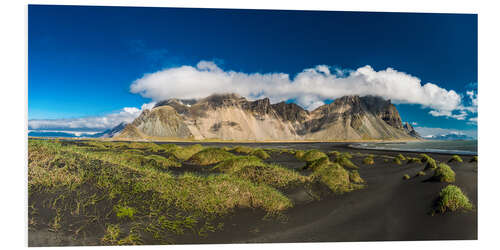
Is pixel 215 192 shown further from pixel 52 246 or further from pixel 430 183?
pixel 430 183

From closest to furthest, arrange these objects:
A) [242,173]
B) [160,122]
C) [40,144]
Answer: [40,144] → [242,173] → [160,122]

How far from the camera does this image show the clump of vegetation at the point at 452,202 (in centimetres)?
388

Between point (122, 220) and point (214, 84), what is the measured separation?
502cm

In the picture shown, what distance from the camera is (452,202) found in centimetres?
393

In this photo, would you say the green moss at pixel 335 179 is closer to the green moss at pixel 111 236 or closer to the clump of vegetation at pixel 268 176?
the clump of vegetation at pixel 268 176

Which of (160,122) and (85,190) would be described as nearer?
(85,190)

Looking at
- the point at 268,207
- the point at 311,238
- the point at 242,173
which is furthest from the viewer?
the point at 242,173

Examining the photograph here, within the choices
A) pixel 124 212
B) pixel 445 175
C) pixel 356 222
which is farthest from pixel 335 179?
pixel 124 212

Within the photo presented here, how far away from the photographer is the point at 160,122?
43.2 m

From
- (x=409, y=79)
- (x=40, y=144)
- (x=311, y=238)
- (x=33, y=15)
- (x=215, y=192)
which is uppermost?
(x=33, y=15)

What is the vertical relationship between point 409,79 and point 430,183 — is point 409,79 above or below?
above

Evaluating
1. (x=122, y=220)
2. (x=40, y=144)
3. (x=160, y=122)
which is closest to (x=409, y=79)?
(x=122, y=220)

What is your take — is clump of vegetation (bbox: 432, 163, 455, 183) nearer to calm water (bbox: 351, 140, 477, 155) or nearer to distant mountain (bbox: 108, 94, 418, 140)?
calm water (bbox: 351, 140, 477, 155)

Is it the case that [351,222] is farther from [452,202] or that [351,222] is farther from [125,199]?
[125,199]
